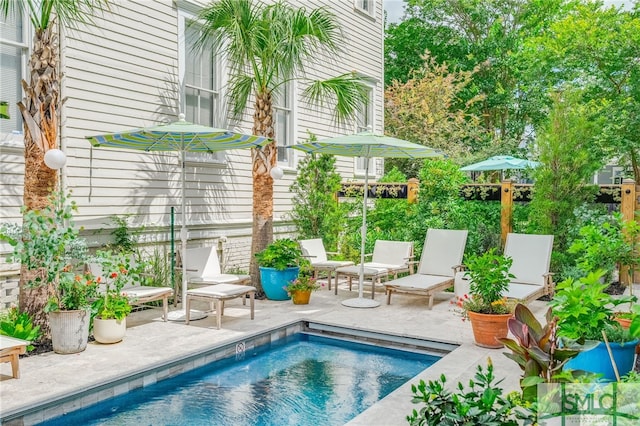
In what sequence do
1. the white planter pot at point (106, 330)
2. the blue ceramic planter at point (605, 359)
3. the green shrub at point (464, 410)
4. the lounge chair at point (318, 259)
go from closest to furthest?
1. the green shrub at point (464, 410)
2. the blue ceramic planter at point (605, 359)
3. the white planter pot at point (106, 330)
4. the lounge chair at point (318, 259)

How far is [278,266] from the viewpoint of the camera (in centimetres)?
793

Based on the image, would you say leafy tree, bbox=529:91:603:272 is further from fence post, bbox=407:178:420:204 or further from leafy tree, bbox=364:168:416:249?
leafy tree, bbox=364:168:416:249

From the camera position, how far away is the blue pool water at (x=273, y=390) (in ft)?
13.7

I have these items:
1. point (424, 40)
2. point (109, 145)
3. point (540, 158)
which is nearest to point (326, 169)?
point (540, 158)

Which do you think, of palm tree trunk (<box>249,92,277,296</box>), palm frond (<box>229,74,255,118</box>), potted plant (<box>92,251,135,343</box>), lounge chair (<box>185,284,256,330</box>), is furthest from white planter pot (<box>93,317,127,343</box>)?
palm frond (<box>229,74,255,118</box>)

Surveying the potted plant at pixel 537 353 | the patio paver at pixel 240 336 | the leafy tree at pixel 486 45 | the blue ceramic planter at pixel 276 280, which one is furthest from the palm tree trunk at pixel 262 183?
the leafy tree at pixel 486 45

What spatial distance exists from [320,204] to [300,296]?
2.91 meters

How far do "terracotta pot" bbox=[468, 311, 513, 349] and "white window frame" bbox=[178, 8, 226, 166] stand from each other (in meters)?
5.10

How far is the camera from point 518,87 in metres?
22.3

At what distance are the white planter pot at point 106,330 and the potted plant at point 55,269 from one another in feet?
0.74

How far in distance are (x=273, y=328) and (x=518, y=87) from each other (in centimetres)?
1935

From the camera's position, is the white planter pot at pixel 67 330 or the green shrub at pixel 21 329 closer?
the green shrub at pixel 21 329

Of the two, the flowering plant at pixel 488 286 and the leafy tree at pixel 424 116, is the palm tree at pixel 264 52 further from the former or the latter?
the leafy tree at pixel 424 116

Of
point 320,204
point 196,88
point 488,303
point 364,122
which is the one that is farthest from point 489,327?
point 364,122
